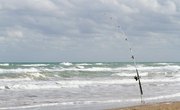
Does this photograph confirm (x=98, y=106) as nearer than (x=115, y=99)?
Yes

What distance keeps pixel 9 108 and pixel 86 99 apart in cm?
433

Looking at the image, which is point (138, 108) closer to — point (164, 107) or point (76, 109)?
point (164, 107)

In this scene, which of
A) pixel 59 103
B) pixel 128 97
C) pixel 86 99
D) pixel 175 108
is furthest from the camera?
pixel 128 97

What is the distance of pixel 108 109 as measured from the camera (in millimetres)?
15945

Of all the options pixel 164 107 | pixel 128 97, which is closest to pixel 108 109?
pixel 164 107

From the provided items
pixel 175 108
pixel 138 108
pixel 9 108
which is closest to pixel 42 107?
pixel 9 108

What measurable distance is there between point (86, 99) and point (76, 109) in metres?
3.80

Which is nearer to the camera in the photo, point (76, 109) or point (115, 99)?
point (76, 109)

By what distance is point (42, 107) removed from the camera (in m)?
17.1

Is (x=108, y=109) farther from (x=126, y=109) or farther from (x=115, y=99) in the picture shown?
(x=115, y=99)

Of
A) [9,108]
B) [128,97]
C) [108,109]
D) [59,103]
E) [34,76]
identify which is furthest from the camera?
[34,76]

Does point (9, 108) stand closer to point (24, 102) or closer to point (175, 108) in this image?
point (24, 102)

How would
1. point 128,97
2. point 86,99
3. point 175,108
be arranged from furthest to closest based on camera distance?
point 128,97, point 86,99, point 175,108

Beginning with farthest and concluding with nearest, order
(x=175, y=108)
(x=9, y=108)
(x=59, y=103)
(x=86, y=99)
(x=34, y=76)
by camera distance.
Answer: (x=34, y=76) < (x=86, y=99) < (x=59, y=103) < (x=9, y=108) < (x=175, y=108)
